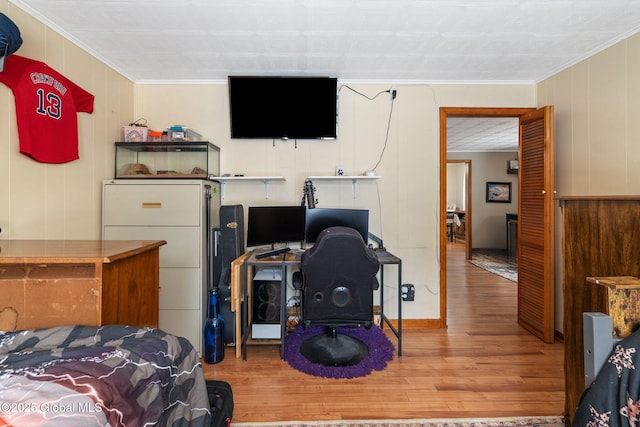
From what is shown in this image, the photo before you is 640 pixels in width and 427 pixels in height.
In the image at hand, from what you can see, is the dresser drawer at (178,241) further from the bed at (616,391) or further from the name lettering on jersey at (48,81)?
the bed at (616,391)

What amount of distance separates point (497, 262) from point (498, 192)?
6.41 feet

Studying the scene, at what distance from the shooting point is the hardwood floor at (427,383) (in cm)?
168

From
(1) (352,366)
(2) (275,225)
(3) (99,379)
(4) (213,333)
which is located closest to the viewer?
(3) (99,379)

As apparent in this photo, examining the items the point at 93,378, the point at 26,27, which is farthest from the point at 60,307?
the point at 26,27

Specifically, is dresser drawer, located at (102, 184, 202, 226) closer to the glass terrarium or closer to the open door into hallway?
the glass terrarium

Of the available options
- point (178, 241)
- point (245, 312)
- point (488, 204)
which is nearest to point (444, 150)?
point (245, 312)

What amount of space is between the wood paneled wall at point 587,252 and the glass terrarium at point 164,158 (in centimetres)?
253

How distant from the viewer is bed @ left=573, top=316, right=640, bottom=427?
85cm

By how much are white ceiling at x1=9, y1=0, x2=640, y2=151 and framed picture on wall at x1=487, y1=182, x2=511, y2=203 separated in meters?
4.34

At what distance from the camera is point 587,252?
1265 mm

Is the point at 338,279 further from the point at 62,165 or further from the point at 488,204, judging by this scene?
the point at 488,204

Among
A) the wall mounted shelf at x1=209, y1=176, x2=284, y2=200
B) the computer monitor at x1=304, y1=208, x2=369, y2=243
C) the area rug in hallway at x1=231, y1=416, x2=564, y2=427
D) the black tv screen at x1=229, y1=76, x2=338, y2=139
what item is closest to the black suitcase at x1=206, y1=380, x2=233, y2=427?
the area rug in hallway at x1=231, y1=416, x2=564, y2=427

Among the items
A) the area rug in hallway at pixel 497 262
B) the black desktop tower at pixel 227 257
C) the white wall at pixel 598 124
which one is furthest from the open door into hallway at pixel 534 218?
the black desktop tower at pixel 227 257

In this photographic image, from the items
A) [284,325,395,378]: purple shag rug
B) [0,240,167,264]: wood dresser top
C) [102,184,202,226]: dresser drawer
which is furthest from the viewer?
[102,184,202,226]: dresser drawer
